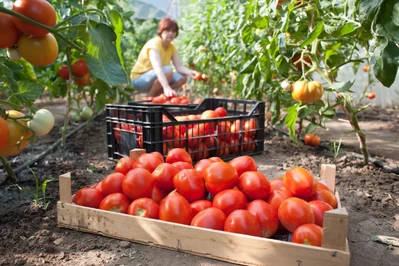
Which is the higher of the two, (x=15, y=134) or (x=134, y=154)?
(x=15, y=134)

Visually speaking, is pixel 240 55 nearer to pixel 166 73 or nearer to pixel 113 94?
pixel 166 73

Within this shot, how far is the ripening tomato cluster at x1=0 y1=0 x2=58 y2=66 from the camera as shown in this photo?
815 millimetres

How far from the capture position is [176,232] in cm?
140

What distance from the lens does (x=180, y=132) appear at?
8.30 feet

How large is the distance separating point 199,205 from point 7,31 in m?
0.97

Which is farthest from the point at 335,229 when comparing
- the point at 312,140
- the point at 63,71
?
the point at 63,71

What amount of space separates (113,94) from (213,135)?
5.23ft

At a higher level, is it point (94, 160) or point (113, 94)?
point (113, 94)

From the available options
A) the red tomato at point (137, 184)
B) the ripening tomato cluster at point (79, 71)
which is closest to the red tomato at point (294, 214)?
A: the red tomato at point (137, 184)

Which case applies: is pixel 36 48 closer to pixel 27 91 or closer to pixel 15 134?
pixel 15 134

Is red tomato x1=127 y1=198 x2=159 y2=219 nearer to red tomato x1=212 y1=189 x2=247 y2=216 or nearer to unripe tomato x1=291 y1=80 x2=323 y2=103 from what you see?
red tomato x1=212 y1=189 x2=247 y2=216

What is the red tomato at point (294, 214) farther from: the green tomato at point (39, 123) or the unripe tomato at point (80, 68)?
the unripe tomato at point (80, 68)

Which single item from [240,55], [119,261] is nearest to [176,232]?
[119,261]

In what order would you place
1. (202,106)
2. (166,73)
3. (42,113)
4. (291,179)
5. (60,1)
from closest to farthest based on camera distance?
(42,113) → (291,179) → (60,1) → (202,106) → (166,73)
